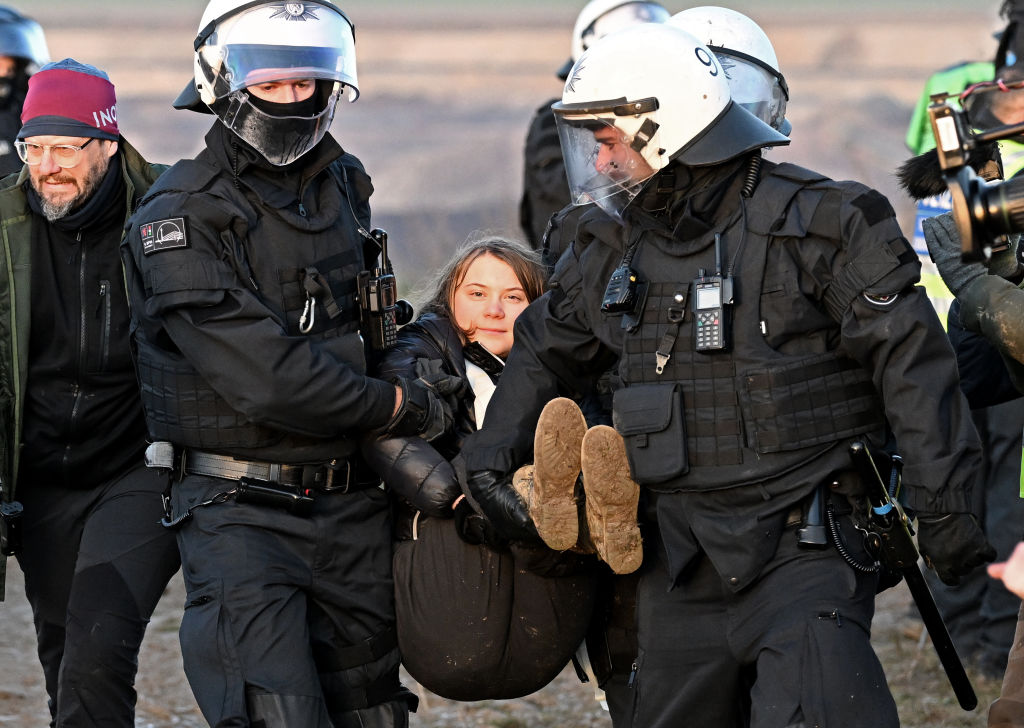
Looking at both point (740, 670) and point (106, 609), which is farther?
point (106, 609)

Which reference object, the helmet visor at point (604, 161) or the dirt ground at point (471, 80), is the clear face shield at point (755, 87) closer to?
the helmet visor at point (604, 161)

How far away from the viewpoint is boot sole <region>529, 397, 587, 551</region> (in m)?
4.34

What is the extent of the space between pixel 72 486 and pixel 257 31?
172 cm

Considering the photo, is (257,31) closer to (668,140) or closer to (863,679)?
(668,140)

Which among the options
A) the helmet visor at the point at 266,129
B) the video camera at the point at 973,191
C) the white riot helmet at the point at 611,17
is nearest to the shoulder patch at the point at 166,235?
the helmet visor at the point at 266,129

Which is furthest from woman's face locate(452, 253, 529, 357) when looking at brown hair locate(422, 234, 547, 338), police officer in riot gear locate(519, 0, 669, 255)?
police officer in riot gear locate(519, 0, 669, 255)

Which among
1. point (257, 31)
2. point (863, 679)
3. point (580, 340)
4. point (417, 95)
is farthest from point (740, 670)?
point (417, 95)

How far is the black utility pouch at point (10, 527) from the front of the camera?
5.30 m

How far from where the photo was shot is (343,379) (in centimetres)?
466

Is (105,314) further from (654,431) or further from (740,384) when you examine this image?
(740,384)

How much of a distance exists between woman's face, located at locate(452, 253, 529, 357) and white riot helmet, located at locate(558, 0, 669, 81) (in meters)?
2.98

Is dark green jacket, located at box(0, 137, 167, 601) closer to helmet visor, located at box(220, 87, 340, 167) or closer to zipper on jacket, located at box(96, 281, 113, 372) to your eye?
zipper on jacket, located at box(96, 281, 113, 372)

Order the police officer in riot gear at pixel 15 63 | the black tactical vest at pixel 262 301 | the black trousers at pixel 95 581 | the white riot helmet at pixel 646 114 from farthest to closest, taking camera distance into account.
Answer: the police officer in riot gear at pixel 15 63 → the black trousers at pixel 95 581 → the black tactical vest at pixel 262 301 → the white riot helmet at pixel 646 114

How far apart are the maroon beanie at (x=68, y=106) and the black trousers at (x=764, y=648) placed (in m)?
2.36
